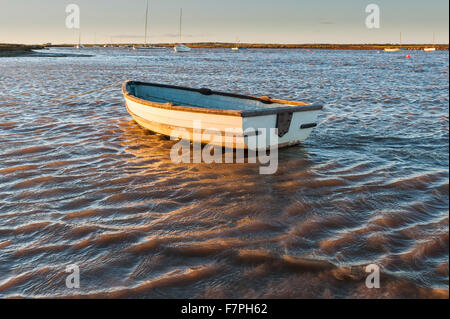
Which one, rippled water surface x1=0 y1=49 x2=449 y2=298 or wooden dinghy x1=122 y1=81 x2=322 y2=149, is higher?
wooden dinghy x1=122 y1=81 x2=322 y2=149

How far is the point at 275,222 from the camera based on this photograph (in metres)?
5.20

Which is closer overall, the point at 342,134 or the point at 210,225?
the point at 210,225

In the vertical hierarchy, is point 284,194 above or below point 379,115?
below

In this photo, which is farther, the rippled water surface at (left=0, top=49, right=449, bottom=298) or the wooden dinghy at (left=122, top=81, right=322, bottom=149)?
the wooden dinghy at (left=122, top=81, right=322, bottom=149)

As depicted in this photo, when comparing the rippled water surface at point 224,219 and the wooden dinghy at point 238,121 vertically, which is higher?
the wooden dinghy at point 238,121

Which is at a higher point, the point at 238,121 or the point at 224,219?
the point at 238,121

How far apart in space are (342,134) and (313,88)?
12369mm

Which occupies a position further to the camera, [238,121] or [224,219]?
[238,121]

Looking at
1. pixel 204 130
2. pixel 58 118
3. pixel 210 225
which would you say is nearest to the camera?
pixel 210 225

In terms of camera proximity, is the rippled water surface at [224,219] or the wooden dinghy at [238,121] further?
the wooden dinghy at [238,121]
